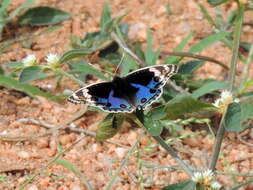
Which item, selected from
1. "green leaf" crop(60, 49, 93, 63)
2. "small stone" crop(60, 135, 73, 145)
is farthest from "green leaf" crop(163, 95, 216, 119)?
"small stone" crop(60, 135, 73, 145)

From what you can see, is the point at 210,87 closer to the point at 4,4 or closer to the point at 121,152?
the point at 121,152

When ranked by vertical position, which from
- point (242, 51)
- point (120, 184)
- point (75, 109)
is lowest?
point (120, 184)

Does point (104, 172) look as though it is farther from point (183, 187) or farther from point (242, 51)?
point (242, 51)

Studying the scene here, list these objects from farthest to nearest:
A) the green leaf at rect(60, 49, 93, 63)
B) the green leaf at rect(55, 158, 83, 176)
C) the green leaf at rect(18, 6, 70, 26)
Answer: the green leaf at rect(18, 6, 70, 26)
the green leaf at rect(55, 158, 83, 176)
the green leaf at rect(60, 49, 93, 63)

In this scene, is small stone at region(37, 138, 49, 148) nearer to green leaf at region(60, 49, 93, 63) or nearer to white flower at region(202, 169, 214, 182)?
green leaf at region(60, 49, 93, 63)

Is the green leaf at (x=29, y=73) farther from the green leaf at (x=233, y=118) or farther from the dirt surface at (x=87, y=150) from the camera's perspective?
the green leaf at (x=233, y=118)

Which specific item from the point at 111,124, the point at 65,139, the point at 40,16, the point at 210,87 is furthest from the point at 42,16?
the point at 111,124

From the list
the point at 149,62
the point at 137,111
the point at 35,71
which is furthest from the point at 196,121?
the point at 35,71
